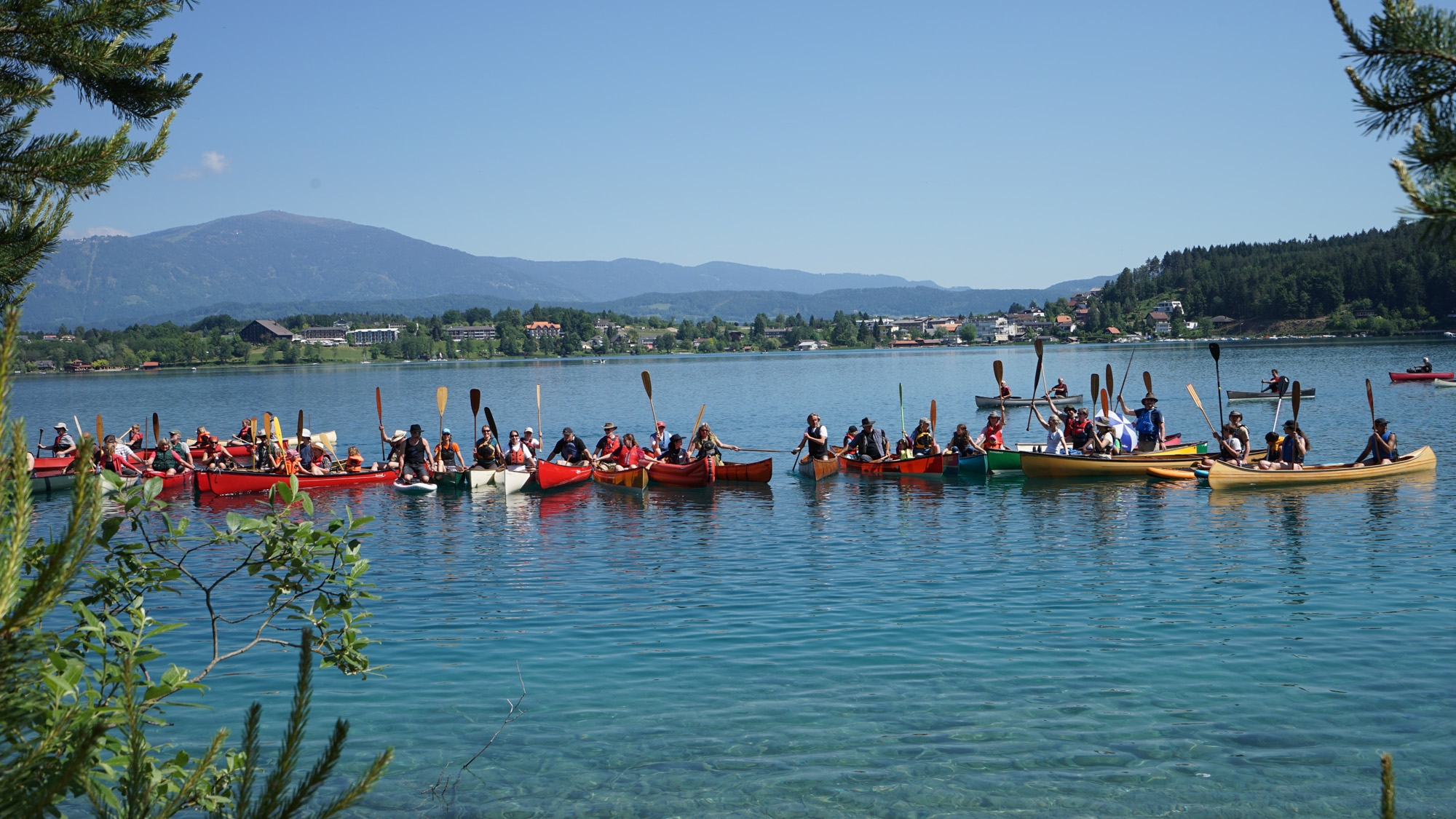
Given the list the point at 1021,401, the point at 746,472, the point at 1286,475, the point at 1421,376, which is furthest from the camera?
the point at 1421,376

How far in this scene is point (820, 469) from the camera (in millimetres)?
27375

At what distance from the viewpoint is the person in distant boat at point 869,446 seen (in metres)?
27.6

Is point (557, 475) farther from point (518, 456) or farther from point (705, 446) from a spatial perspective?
point (705, 446)

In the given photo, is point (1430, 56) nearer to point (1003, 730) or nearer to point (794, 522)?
point (1003, 730)

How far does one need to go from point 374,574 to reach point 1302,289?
162362 mm

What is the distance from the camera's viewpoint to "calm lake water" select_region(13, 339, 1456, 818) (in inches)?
342

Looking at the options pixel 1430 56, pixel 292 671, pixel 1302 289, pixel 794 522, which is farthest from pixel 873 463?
pixel 1302 289

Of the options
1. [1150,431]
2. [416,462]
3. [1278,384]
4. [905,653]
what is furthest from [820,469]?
[1278,384]

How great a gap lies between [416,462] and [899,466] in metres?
12.7

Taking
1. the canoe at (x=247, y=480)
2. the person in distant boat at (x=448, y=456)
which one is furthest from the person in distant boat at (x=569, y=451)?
the canoe at (x=247, y=480)

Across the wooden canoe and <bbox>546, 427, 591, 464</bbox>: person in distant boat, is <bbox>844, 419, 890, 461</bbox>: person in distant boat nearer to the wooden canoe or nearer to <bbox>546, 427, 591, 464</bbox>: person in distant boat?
<bbox>546, 427, 591, 464</bbox>: person in distant boat

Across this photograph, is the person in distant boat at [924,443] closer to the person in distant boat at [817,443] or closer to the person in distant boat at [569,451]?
the person in distant boat at [817,443]

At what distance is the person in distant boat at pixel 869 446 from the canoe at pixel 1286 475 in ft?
26.5

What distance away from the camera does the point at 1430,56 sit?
12.8ft
